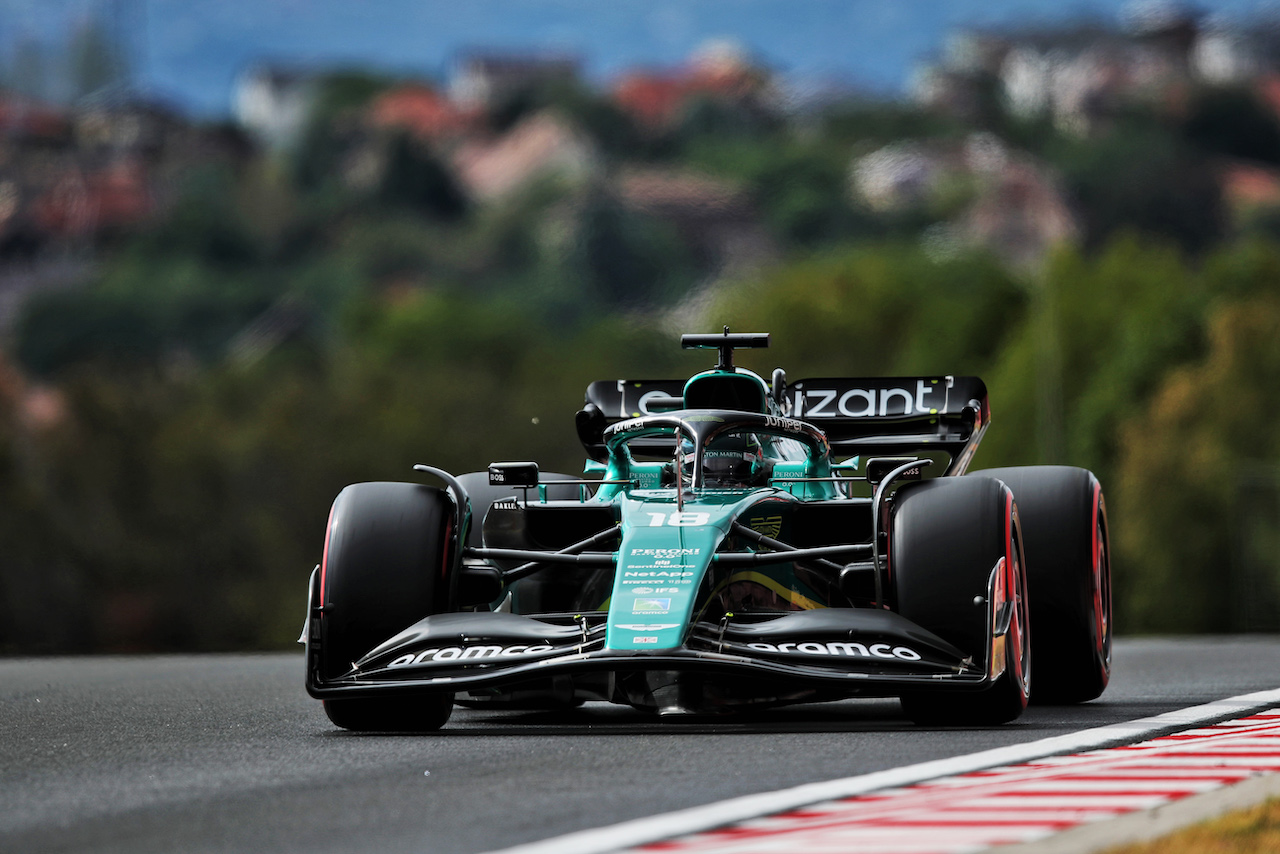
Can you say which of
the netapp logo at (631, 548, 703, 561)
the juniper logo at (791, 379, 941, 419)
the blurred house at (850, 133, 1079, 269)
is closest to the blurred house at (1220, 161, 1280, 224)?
the blurred house at (850, 133, 1079, 269)

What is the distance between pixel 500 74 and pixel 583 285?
8692cm

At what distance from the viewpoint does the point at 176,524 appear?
70.2 metres

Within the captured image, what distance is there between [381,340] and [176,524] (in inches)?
1528

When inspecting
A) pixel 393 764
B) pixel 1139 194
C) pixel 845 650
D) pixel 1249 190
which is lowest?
pixel 393 764

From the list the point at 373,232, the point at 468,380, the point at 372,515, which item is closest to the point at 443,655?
the point at 372,515

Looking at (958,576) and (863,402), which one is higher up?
(863,402)

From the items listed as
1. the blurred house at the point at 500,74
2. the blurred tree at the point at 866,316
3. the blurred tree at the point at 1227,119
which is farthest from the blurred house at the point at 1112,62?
the blurred house at the point at 500,74

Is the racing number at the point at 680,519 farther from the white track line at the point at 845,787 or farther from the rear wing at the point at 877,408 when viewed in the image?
the rear wing at the point at 877,408

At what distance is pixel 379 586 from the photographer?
1013 centimetres

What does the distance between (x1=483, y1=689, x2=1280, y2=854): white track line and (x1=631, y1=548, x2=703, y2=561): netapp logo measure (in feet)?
5.77

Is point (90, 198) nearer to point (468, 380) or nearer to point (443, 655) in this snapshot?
point (468, 380)

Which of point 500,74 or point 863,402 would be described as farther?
point 500,74

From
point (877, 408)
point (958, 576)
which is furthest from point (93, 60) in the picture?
point (958, 576)

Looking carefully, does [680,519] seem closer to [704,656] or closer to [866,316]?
[704,656]
